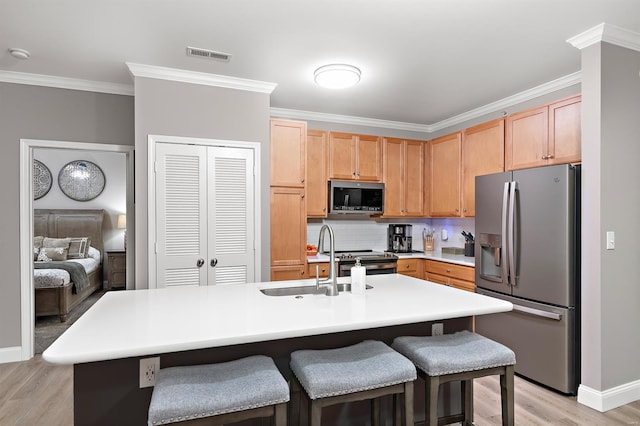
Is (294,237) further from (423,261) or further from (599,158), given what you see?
(599,158)

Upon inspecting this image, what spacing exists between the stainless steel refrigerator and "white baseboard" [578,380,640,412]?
0.13 m

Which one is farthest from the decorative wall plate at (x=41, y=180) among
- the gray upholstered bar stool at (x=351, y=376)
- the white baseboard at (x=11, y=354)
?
the gray upholstered bar stool at (x=351, y=376)

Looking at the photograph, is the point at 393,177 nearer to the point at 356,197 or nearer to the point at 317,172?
the point at 356,197

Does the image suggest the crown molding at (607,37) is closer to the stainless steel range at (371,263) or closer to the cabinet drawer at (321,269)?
the stainless steel range at (371,263)

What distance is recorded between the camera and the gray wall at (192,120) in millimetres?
3188

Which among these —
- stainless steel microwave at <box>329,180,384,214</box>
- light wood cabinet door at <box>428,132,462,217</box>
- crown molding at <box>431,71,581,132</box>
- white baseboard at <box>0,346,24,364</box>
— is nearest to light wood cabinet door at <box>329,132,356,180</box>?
stainless steel microwave at <box>329,180,384,214</box>

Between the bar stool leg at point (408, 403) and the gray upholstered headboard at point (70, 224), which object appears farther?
the gray upholstered headboard at point (70, 224)

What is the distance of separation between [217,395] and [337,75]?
8.37 ft

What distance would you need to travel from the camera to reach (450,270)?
13.4 ft

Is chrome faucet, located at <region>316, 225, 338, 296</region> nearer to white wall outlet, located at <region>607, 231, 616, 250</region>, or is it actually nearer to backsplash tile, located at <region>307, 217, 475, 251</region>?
white wall outlet, located at <region>607, 231, 616, 250</region>

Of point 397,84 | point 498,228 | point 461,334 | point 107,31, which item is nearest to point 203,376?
point 461,334

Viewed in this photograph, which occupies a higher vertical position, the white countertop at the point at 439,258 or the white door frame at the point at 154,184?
the white door frame at the point at 154,184

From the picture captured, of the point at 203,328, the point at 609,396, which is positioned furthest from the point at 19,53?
the point at 609,396

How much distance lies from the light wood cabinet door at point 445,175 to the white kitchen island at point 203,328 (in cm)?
241
